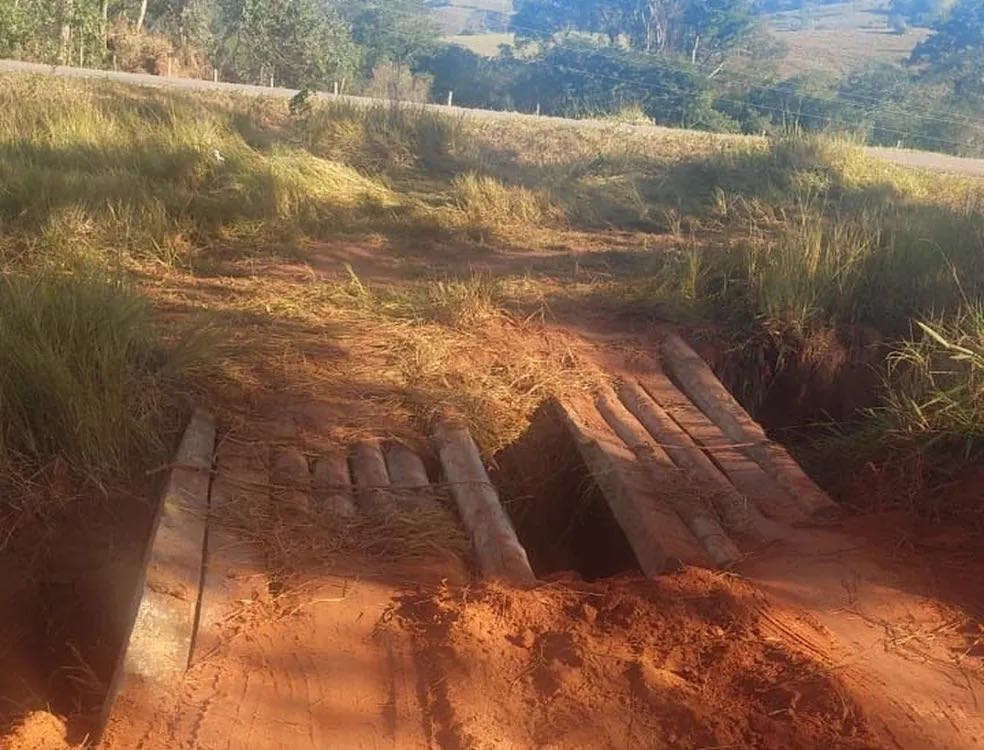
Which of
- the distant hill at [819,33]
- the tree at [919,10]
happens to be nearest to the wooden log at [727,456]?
the distant hill at [819,33]

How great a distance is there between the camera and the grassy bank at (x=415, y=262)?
4.19 meters

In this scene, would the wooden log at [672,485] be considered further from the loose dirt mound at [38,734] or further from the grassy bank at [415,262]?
the loose dirt mound at [38,734]

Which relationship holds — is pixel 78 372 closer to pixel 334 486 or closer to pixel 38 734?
pixel 334 486

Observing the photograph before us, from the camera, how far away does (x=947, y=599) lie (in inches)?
127

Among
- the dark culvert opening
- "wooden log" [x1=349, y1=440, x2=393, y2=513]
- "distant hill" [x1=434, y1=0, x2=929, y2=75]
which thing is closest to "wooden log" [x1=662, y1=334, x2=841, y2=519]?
the dark culvert opening

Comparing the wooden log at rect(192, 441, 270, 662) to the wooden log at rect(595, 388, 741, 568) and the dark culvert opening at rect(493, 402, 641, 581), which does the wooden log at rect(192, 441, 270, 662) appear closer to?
the dark culvert opening at rect(493, 402, 641, 581)

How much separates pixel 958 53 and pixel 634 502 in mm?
34019

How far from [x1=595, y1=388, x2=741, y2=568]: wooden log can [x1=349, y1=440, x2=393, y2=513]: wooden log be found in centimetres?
117

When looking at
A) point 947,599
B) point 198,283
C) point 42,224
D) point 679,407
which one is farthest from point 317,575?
point 42,224

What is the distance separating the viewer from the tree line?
74.4 feet

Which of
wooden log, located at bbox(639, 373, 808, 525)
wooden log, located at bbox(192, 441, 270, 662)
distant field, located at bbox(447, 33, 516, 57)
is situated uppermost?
wooden log, located at bbox(192, 441, 270, 662)

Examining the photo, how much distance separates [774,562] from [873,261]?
11.5 feet

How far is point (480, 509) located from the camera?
368 centimetres

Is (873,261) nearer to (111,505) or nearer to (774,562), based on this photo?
(774,562)
